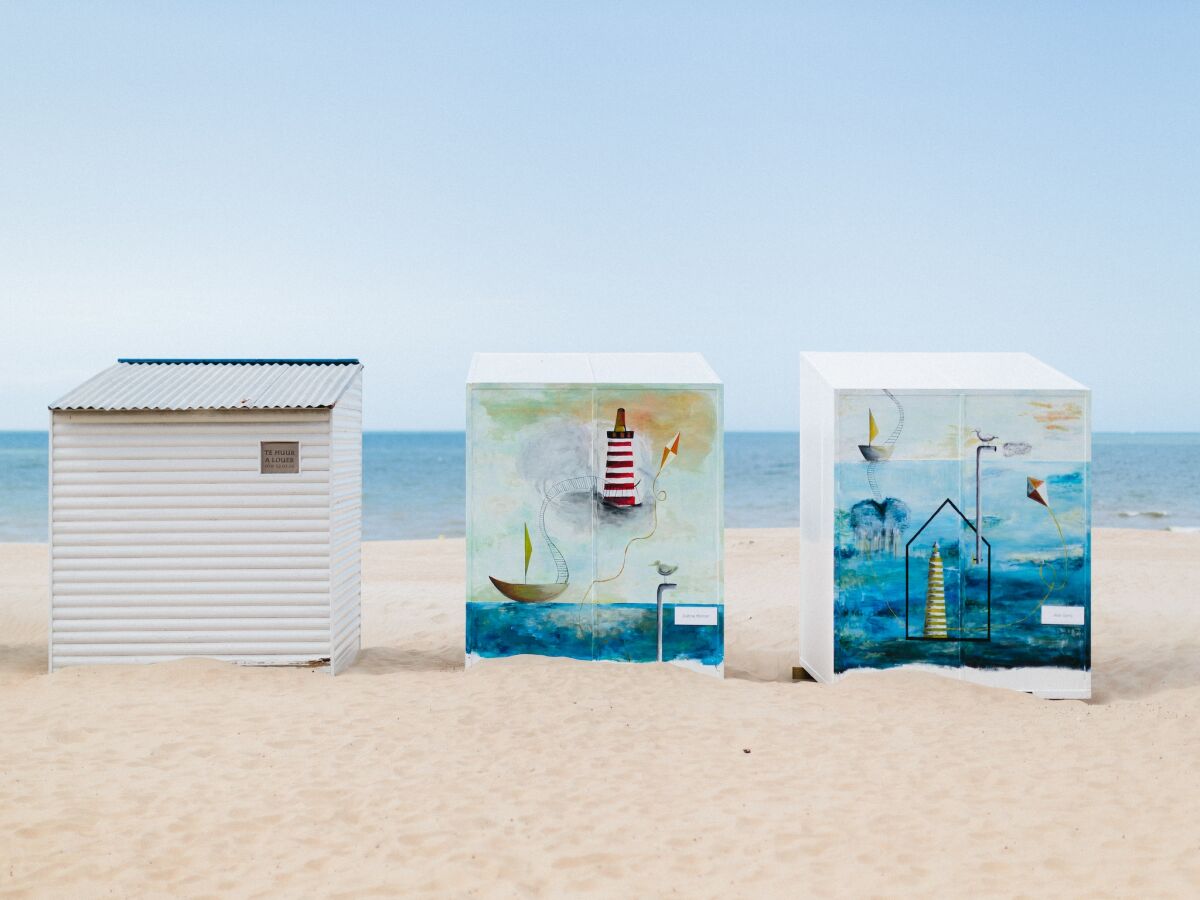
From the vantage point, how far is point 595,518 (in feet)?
26.6

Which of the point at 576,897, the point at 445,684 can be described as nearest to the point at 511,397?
the point at 445,684

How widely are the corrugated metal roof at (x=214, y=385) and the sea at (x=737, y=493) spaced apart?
1767cm

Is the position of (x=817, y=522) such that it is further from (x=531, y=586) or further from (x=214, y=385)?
(x=214, y=385)

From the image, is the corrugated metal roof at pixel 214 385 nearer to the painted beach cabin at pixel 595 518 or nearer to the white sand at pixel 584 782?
the painted beach cabin at pixel 595 518

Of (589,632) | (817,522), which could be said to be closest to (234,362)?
(589,632)

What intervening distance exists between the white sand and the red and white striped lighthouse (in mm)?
1430

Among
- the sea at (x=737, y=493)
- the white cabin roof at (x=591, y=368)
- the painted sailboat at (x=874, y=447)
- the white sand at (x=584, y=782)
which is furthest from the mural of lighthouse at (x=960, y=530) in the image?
the sea at (x=737, y=493)

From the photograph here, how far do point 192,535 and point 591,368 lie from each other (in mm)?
3802

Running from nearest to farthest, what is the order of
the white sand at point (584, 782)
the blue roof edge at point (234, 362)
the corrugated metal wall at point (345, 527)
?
the white sand at point (584, 782) < the corrugated metal wall at point (345, 527) < the blue roof edge at point (234, 362)

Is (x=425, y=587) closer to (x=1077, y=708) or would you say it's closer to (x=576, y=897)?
(x=1077, y=708)

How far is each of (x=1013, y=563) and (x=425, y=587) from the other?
8.48 metres

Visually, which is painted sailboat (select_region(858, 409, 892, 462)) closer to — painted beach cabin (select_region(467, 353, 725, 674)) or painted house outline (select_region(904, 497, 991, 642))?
painted house outline (select_region(904, 497, 991, 642))

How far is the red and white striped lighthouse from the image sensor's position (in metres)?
8.07

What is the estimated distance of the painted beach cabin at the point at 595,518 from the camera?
8.07 m
